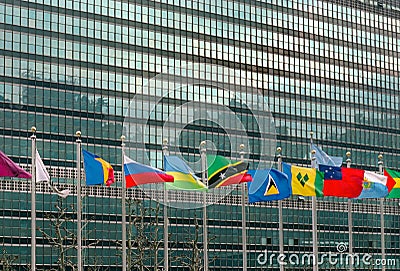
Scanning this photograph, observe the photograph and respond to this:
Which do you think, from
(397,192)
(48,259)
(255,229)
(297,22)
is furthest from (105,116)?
(397,192)

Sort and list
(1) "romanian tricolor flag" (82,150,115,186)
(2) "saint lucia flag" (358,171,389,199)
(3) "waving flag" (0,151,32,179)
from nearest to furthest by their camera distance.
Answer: (3) "waving flag" (0,151,32,179) < (1) "romanian tricolor flag" (82,150,115,186) < (2) "saint lucia flag" (358,171,389,199)

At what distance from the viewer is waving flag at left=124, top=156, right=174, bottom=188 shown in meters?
63.5

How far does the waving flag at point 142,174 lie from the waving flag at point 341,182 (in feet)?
42.3

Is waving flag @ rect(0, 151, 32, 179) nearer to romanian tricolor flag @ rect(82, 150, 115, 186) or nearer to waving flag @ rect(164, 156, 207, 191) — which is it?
romanian tricolor flag @ rect(82, 150, 115, 186)

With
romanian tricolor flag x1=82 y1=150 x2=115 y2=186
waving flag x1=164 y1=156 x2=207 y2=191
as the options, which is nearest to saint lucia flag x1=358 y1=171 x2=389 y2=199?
waving flag x1=164 y1=156 x2=207 y2=191

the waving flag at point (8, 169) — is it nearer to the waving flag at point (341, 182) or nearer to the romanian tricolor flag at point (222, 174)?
the romanian tricolor flag at point (222, 174)

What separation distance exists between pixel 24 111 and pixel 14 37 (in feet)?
29.8

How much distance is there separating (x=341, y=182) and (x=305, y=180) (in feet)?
9.60

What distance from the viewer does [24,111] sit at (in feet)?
385

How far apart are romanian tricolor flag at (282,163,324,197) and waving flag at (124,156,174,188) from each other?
33.8ft

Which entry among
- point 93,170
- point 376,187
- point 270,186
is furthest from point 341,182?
point 93,170

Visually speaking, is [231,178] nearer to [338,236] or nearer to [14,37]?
[14,37]

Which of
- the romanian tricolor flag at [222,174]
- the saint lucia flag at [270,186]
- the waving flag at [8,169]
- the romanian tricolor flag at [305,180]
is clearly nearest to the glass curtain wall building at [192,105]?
the saint lucia flag at [270,186]

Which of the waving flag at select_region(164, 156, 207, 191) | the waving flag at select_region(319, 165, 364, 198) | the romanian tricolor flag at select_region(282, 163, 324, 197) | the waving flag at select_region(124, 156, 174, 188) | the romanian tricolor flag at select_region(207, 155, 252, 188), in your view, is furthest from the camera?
the waving flag at select_region(319, 165, 364, 198)
